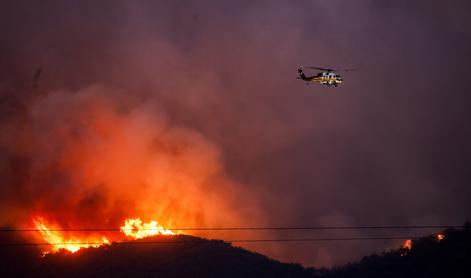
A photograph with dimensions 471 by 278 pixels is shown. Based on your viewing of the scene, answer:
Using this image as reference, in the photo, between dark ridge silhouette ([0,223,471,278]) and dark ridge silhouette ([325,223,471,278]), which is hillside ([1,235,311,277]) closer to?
dark ridge silhouette ([0,223,471,278])

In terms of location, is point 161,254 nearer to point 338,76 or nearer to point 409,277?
point 409,277

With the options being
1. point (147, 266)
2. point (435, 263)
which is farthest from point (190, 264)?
point (435, 263)

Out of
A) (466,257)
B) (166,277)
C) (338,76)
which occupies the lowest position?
(166,277)

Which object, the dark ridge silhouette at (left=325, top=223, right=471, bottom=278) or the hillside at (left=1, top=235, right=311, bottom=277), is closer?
the dark ridge silhouette at (left=325, top=223, right=471, bottom=278)

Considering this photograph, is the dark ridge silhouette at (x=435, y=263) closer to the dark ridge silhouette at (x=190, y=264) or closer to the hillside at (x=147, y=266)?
the dark ridge silhouette at (x=190, y=264)

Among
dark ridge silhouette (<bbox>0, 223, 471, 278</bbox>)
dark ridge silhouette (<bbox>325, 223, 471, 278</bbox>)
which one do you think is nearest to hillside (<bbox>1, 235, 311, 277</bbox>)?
dark ridge silhouette (<bbox>0, 223, 471, 278</bbox>)

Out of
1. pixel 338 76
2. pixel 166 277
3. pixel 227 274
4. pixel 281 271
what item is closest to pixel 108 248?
pixel 166 277

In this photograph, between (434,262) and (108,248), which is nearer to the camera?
(434,262)

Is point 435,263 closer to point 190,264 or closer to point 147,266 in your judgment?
point 190,264

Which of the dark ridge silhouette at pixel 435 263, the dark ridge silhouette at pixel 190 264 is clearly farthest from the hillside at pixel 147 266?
the dark ridge silhouette at pixel 435 263

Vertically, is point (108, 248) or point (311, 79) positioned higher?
point (311, 79)

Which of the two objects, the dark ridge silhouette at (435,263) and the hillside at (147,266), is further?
the hillside at (147,266)
